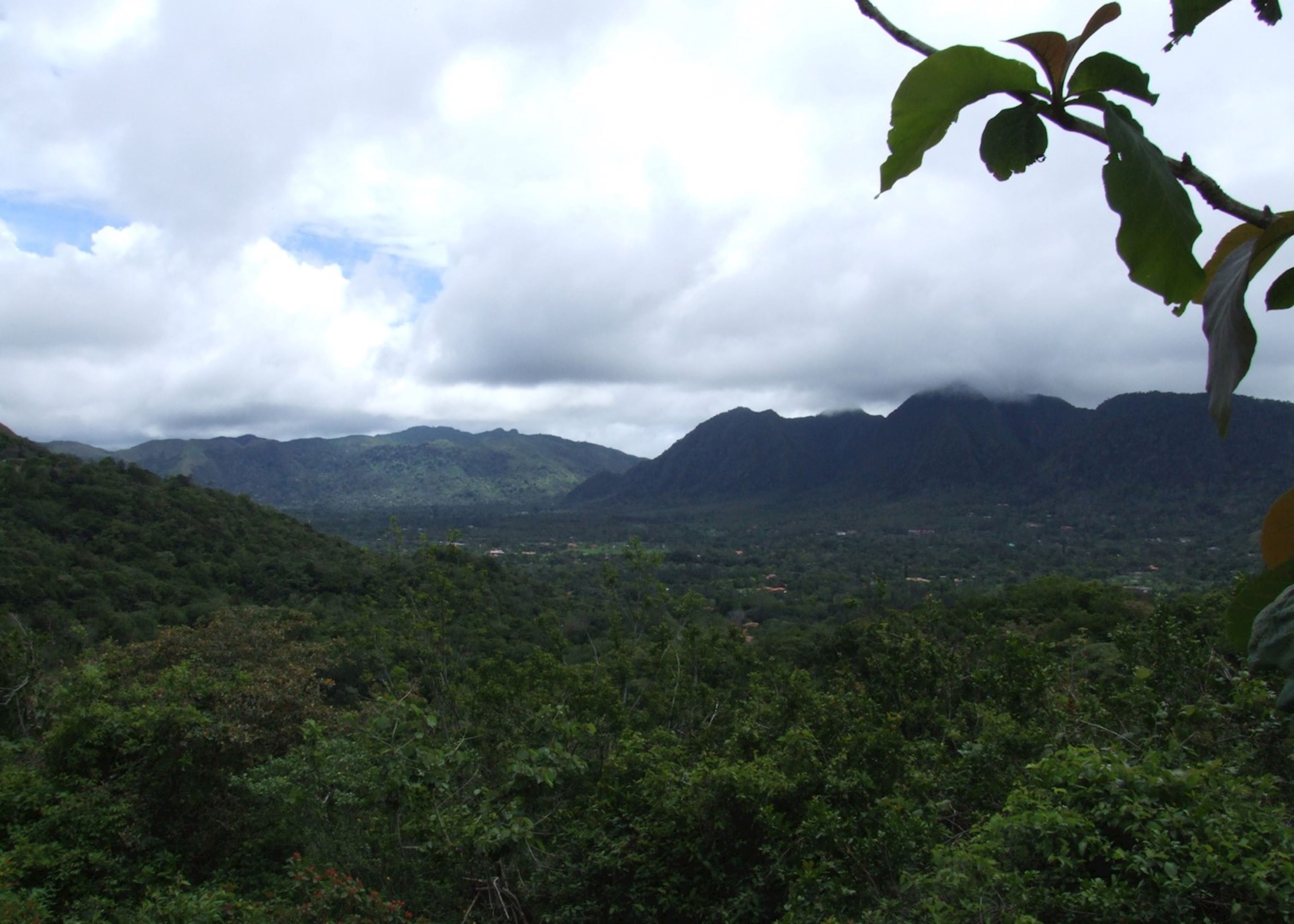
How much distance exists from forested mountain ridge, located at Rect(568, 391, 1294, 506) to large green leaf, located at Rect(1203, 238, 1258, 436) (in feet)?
209

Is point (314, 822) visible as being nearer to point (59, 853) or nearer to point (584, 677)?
point (59, 853)

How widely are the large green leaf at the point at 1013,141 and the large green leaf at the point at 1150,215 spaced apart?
66mm

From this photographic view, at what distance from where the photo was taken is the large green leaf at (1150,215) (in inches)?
18.8

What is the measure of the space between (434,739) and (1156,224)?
6.22m

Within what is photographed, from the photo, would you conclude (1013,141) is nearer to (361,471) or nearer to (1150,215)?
(1150,215)

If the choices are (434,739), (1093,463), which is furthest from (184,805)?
(1093,463)

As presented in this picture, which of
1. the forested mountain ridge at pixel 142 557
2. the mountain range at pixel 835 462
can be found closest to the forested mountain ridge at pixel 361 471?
the mountain range at pixel 835 462

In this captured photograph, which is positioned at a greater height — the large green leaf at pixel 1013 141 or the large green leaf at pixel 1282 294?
the large green leaf at pixel 1013 141

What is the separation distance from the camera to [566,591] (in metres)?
32.5

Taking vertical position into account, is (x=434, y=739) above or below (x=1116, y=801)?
below

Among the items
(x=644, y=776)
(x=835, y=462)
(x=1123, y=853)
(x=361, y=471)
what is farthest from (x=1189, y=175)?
(x=361, y=471)

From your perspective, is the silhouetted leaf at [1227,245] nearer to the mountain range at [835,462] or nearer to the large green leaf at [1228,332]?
the large green leaf at [1228,332]

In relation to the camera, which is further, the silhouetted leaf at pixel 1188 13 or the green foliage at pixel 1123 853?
the green foliage at pixel 1123 853

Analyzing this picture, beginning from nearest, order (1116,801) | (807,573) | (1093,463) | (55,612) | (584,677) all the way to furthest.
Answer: (1116,801), (584,677), (55,612), (807,573), (1093,463)
